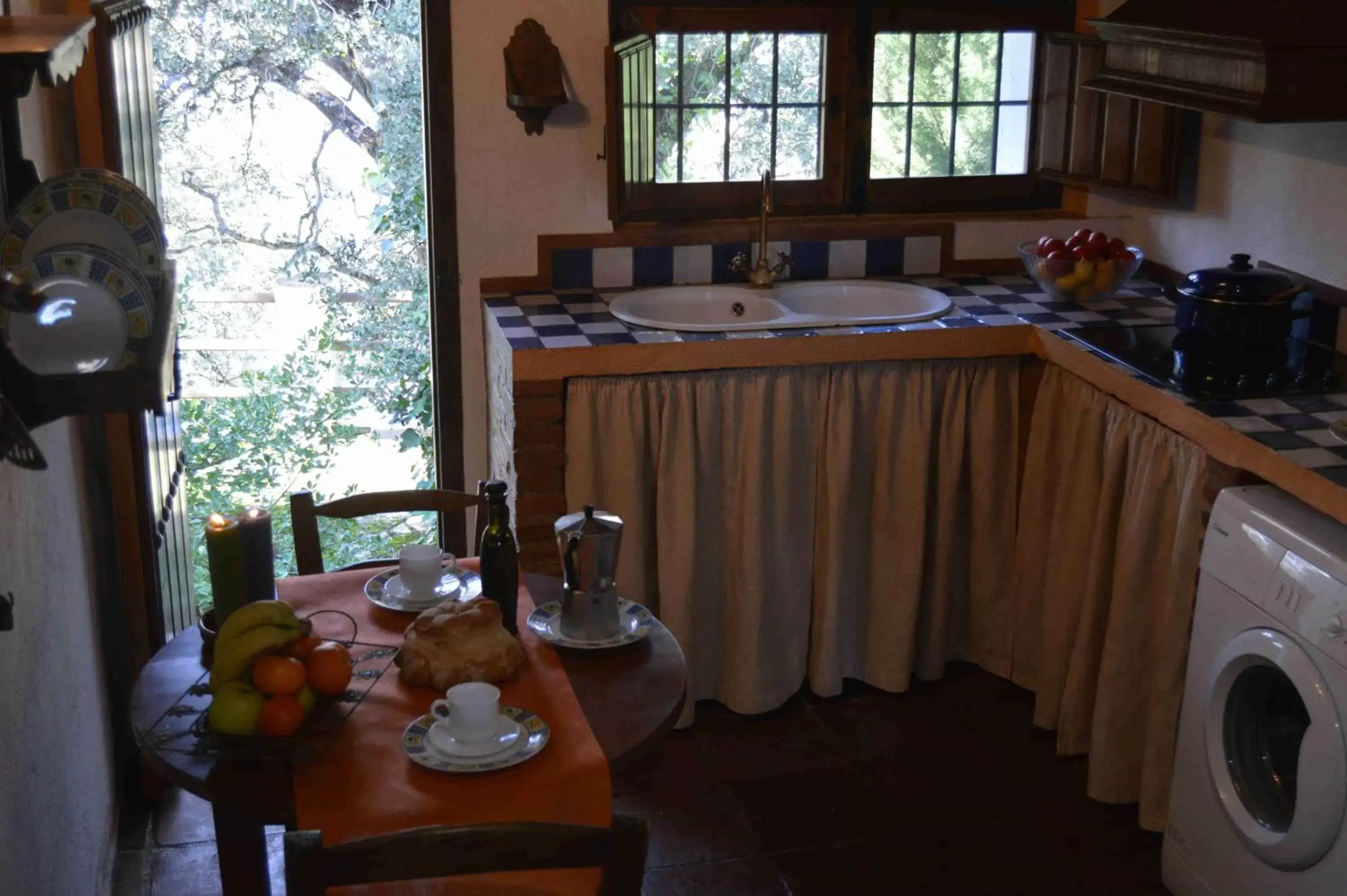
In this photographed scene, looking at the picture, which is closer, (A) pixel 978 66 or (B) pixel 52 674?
(B) pixel 52 674

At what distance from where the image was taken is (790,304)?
4156 millimetres

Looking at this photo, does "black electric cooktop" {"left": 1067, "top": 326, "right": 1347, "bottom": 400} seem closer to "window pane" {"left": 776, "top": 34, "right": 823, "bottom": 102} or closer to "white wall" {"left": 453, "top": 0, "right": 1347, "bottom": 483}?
"white wall" {"left": 453, "top": 0, "right": 1347, "bottom": 483}

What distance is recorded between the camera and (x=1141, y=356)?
341 cm

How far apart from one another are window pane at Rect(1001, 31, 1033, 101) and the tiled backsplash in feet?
1.68

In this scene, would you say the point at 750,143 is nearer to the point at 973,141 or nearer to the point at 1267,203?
the point at 973,141

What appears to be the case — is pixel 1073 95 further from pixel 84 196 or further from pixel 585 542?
pixel 84 196

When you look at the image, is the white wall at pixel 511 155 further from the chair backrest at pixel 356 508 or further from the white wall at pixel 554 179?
the chair backrest at pixel 356 508

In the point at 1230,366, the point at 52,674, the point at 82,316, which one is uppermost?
the point at 82,316

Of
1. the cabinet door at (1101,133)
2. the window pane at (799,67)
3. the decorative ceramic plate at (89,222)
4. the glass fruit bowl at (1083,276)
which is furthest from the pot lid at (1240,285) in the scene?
the decorative ceramic plate at (89,222)

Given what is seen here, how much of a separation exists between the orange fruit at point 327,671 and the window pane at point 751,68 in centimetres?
252

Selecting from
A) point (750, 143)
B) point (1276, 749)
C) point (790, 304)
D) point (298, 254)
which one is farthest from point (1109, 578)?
point (298, 254)

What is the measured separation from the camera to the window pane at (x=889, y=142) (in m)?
4.24

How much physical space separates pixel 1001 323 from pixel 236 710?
94.1 inches

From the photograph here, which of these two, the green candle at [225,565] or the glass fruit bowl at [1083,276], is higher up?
the glass fruit bowl at [1083,276]
